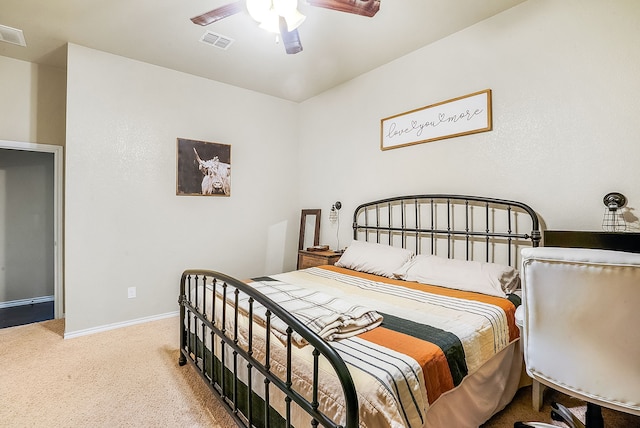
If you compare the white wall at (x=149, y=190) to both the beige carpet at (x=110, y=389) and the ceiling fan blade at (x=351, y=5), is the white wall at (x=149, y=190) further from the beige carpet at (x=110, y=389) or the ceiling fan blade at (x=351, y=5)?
the ceiling fan blade at (x=351, y=5)

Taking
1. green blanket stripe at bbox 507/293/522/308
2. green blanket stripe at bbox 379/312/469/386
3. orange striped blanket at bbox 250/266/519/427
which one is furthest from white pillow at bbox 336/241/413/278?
green blanket stripe at bbox 379/312/469/386

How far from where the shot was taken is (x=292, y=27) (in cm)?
193

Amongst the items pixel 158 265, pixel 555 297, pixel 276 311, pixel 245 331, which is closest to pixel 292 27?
pixel 276 311

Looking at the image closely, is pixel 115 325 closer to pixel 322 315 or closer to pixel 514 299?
pixel 322 315

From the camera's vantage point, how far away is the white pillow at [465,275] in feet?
7.17

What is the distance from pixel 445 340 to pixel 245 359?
977 mm

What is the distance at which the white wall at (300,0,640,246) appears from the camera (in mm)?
1986

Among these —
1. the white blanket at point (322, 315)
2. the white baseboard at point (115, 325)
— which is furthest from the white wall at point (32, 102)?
the white blanket at point (322, 315)

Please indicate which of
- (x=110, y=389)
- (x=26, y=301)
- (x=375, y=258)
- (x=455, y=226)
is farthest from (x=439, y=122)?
(x=26, y=301)

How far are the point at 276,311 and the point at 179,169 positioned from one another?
2.79 meters

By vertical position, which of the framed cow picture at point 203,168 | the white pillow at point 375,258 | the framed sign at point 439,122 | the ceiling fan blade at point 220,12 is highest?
the ceiling fan blade at point 220,12

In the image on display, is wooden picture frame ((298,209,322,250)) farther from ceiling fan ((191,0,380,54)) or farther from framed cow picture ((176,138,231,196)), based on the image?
ceiling fan ((191,0,380,54))

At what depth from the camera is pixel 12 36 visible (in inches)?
109

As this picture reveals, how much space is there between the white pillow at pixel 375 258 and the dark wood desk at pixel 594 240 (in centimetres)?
109
